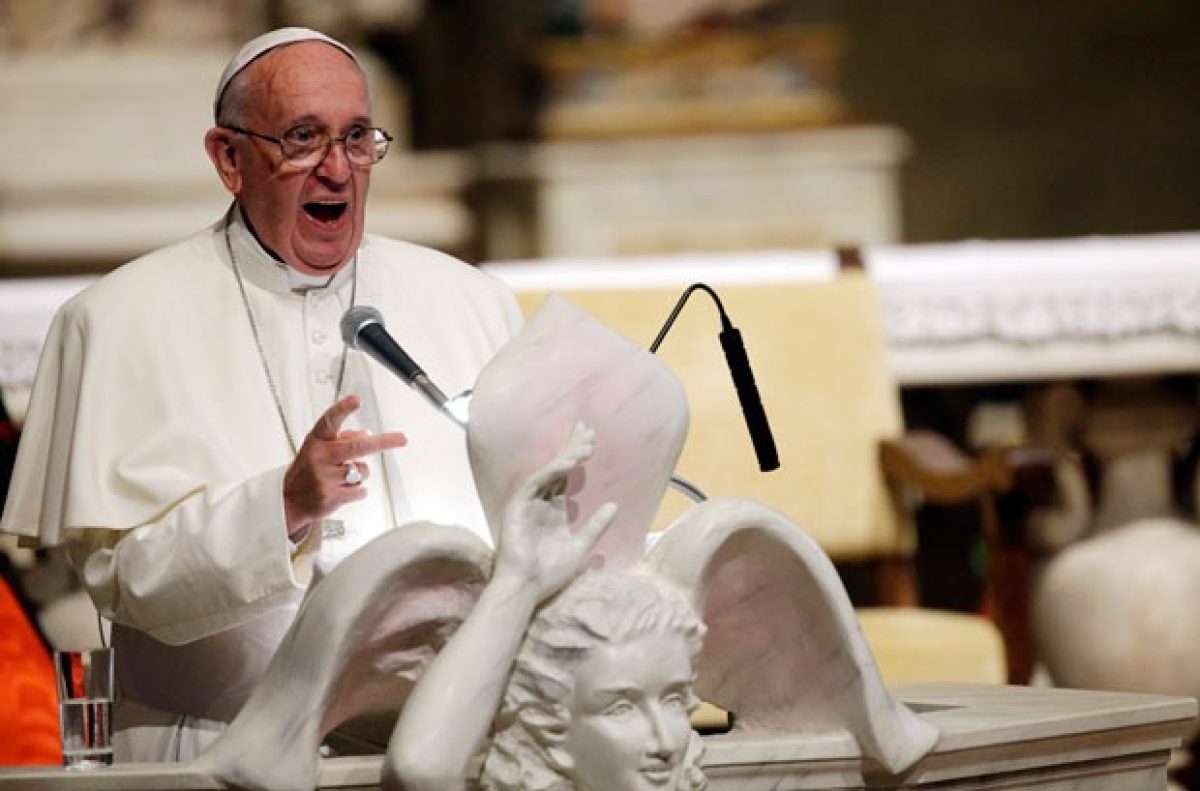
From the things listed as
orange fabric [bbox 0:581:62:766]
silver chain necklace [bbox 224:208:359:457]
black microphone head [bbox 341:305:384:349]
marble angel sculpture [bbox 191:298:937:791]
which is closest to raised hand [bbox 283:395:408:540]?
black microphone head [bbox 341:305:384:349]

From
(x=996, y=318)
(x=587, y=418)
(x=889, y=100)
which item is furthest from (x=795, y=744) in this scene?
(x=889, y=100)

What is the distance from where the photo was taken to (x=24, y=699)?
4.48m

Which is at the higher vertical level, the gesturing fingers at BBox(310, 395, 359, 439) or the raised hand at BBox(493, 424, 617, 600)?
the gesturing fingers at BBox(310, 395, 359, 439)

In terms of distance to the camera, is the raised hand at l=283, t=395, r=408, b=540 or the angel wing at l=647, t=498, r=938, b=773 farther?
the raised hand at l=283, t=395, r=408, b=540

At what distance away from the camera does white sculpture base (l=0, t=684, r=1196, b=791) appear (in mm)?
2867

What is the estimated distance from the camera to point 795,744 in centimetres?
306

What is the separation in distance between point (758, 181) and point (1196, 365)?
386 cm

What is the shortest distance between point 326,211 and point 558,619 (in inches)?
48.5

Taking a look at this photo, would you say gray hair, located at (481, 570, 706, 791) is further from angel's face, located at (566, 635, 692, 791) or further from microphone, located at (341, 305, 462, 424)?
microphone, located at (341, 305, 462, 424)

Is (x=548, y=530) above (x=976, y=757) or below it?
above

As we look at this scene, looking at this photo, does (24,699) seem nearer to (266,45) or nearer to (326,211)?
(326,211)

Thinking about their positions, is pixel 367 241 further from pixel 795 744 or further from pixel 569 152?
pixel 569 152

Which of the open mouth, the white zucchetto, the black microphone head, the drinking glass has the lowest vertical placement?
the drinking glass

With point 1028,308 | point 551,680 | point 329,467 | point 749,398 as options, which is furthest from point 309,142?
point 1028,308
